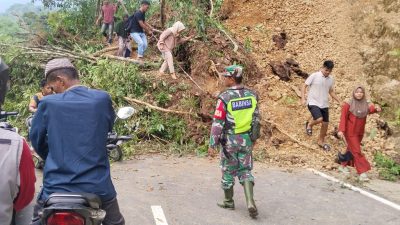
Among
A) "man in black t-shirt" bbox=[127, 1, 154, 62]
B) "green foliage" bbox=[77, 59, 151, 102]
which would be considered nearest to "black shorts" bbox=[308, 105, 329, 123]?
"green foliage" bbox=[77, 59, 151, 102]

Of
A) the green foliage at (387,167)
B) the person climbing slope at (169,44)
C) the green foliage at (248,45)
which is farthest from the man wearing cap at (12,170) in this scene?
the green foliage at (248,45)

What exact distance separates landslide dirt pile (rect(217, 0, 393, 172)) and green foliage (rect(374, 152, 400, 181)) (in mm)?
287

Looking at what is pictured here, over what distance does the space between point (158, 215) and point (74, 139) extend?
118 inches

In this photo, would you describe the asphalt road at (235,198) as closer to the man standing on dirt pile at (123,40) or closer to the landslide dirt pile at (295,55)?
the landslide dirt pile at (295,55)

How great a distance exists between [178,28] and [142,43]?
56.2 inches

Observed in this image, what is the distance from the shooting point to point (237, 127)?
18.9ft

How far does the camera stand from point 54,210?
2910 mm

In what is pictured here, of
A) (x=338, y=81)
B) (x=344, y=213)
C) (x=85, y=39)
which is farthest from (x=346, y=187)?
(x=85, y=39)

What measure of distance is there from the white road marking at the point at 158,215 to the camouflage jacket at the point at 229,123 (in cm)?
101

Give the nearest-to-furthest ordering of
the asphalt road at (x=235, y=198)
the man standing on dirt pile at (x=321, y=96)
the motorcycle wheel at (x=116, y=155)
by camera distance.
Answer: the asphalt road at (x=235, y=198)
the motorcycle wheel at (x=116, y=155)
the man standing on dirt pile at (x=321, y=96)

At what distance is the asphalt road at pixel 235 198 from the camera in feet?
19.4

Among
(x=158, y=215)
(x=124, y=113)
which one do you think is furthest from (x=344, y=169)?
(x=124, y=113)

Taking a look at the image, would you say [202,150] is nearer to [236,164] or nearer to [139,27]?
[236,164]

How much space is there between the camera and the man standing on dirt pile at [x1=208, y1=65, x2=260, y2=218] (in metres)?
5.72
